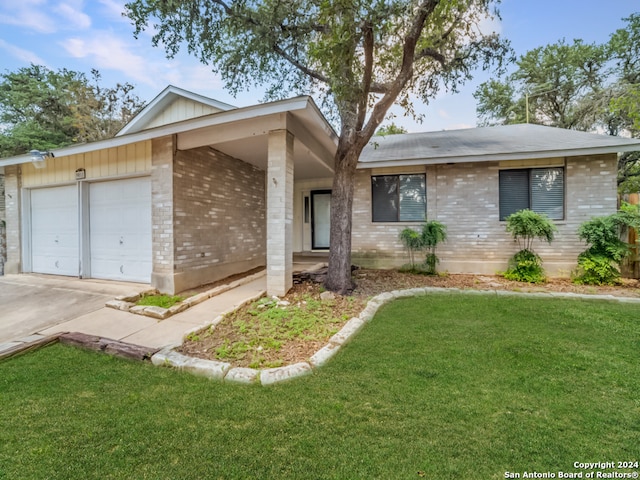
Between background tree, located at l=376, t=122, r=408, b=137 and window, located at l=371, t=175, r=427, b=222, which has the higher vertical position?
background tree, located at l=376, t=122, r=408, b=137

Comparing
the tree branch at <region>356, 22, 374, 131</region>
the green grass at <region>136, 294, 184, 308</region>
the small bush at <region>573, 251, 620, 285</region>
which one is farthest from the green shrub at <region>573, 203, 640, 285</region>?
the green grass at <region>136, 294, 184, 308</region>

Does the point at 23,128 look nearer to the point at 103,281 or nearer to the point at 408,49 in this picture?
the point at 103,281

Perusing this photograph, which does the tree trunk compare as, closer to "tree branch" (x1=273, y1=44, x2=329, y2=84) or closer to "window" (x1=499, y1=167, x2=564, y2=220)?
"tree branch" (x1=273, y1=44, x2=329, y2=84)

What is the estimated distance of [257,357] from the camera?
3.20 meters

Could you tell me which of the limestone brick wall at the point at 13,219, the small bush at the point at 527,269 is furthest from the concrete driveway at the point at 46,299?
the small bush at the point at 527,269

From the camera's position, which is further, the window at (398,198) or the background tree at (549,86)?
the background tree at (549,86)

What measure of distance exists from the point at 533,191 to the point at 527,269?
2176mm

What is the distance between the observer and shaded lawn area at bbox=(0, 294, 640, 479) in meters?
1.78

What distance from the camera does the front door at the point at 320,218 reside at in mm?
10180

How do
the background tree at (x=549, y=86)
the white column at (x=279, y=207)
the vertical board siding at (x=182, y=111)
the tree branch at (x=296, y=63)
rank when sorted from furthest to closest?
the background tree at (x=549, y=86) → the vertical board siding at (x=182, y=111) → the tree branch at (x=296, y=63) → the white column at (x=279, y=207)

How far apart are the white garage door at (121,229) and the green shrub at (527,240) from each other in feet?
26.9

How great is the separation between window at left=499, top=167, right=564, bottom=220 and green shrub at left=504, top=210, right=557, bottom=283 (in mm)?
762

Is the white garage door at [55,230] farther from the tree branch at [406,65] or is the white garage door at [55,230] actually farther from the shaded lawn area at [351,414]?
the tree branch at [406,65]

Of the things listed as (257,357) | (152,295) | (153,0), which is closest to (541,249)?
(257,357)
